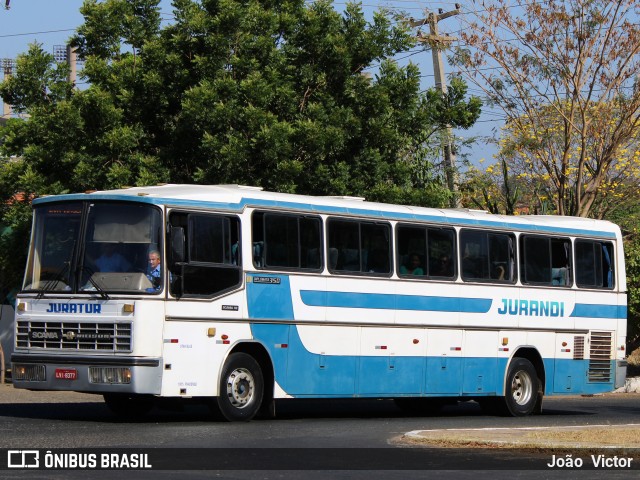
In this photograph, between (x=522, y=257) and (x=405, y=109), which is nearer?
(x=522, y=257)

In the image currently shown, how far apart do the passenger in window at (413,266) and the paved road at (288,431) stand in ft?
7.62

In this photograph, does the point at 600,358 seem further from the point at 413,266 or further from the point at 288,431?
the point at 288,431

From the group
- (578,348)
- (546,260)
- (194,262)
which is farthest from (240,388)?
(578,348)

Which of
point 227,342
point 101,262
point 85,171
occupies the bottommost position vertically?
point 227,342

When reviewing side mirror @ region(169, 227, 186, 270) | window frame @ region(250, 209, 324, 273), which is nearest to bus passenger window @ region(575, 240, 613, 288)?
window frame @ region(250, 209, 324, 273)

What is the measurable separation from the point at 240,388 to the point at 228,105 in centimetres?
975

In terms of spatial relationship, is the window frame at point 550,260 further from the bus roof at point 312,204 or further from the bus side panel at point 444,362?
the bus side panel at point 444,362

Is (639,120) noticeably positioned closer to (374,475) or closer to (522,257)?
(522,257)

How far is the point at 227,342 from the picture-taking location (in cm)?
1745

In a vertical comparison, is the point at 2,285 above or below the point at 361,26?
below

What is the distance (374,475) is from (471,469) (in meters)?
1.12

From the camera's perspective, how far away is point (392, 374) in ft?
66.1

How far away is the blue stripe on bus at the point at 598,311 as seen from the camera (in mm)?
23231

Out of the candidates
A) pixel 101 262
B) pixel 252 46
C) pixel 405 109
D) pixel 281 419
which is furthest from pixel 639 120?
pixel 101 262
